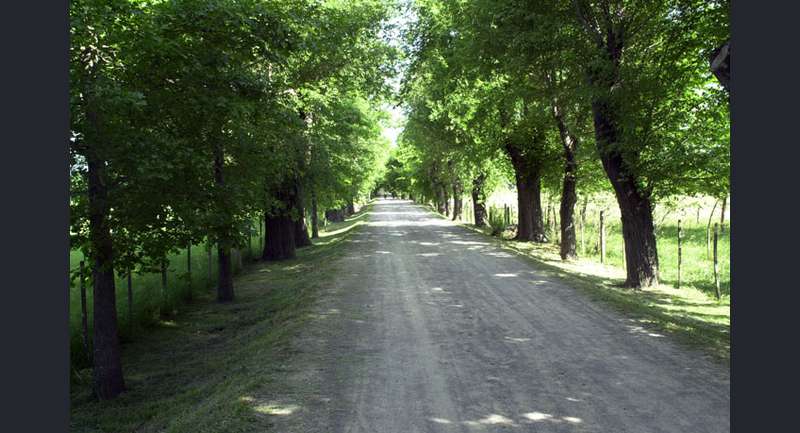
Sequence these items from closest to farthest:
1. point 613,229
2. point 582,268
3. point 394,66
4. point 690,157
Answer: point 690,157
point 582,268
point 394,66
point 613,229

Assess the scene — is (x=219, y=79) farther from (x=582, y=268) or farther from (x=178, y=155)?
(x=582, y=268)

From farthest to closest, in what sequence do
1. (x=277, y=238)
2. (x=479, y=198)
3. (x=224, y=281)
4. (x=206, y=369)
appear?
(x=479, y=198) < (x=277, y=238) < (x=224, y=281) < (x=206, y=369)

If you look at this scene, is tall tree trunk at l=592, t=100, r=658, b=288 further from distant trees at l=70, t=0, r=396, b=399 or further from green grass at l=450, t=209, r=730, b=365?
distant trees at l=70, t=0, r=396, b=399

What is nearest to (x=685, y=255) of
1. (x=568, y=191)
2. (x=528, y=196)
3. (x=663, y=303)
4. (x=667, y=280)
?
(x=568, y=191)

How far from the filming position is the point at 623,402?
6.11 meters

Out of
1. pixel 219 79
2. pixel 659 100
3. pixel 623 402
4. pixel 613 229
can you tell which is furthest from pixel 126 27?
pixel 613 229

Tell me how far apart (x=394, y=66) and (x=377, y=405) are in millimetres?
16854

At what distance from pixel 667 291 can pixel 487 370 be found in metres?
8.37

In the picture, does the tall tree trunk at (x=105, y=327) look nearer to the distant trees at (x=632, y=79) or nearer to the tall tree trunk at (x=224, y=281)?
the tall tree trunk at (x=224, y=281)

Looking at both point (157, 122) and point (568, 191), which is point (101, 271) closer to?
point (157, 122)

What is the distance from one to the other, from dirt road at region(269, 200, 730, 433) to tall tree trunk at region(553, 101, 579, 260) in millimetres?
6957

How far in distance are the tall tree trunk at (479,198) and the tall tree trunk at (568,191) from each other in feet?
35.9

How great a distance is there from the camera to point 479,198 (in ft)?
110

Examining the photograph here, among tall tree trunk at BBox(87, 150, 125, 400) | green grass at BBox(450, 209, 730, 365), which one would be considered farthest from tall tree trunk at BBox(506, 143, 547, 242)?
tall tree trunk at BBox(87, 150, 125, 400)
